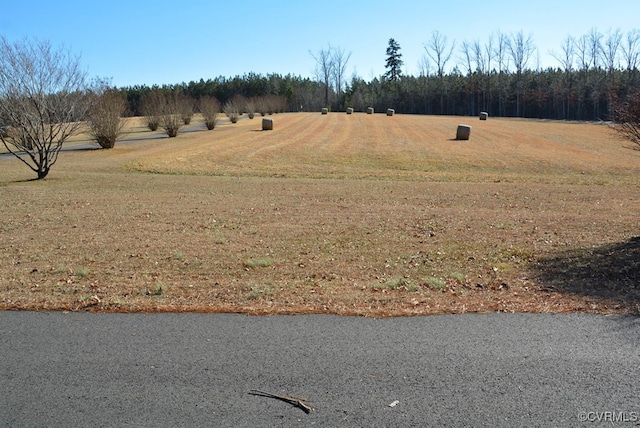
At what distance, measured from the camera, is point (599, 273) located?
7.02 m

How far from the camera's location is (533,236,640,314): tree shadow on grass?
6.07 meters

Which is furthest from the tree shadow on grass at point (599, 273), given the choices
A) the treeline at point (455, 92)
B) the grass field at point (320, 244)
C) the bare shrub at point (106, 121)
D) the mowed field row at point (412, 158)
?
the treeline at point (455, 92)

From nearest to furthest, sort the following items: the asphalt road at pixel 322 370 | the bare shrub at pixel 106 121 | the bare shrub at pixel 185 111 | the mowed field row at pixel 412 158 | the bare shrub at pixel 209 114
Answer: the asphalt road at pixel 322 370, the mowed field row at pixel 412 158, the bare shrub at pixel 106 121, the bare shrub at pixel 185 111, the bare shrub at pixel 209 114

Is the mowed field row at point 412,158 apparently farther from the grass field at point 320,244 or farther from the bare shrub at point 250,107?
the bare shrub at point 250,107

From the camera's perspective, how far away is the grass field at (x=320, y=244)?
6191 millimetres

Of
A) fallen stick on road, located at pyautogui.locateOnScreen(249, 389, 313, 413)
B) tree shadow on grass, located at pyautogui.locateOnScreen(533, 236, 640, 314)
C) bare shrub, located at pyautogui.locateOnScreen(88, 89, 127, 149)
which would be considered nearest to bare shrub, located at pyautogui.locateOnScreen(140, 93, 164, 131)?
bare shrub, located at pyautogui.locateOnScreen(88, 89, 127, 149)

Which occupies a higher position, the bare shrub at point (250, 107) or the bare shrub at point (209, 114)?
the bare shrub at point (250, 107)

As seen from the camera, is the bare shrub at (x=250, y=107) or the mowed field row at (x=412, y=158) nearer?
the mowed field row at (x=412, y=158)

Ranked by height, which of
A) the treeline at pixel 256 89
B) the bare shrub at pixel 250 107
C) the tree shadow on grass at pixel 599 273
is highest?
the treeline at pixel 256 89

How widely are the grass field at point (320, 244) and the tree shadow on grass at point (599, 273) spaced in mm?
28

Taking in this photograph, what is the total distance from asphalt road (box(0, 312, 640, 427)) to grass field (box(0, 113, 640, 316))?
0.57 meters

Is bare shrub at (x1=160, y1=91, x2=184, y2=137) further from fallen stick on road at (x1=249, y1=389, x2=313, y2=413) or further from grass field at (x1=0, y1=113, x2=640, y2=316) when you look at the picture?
fallen stick on road at (x1=249, y1=389, x2=313, y2=413)

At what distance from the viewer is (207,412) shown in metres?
3.66

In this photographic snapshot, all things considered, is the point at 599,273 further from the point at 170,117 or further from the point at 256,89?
the point at 256,89
